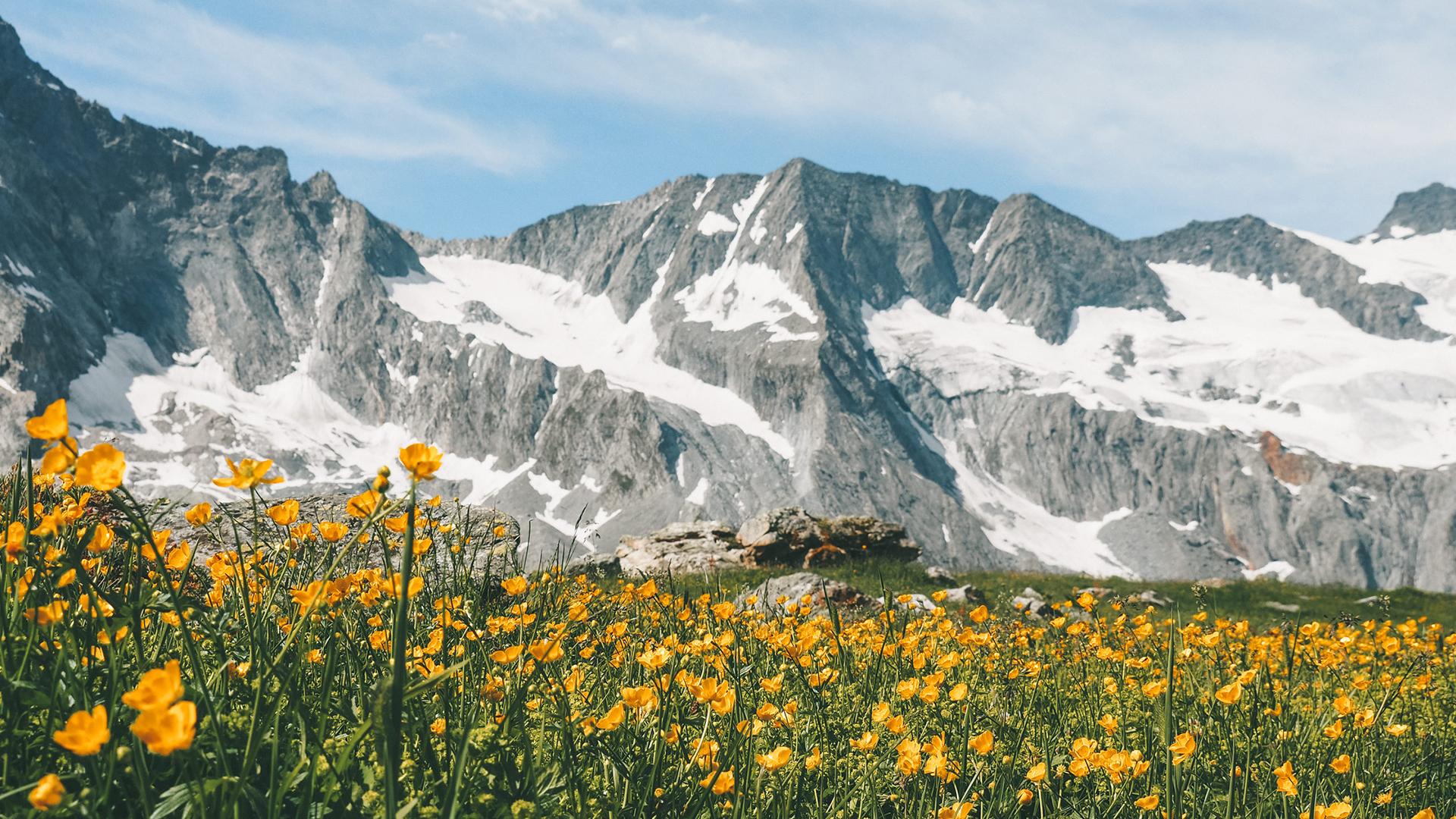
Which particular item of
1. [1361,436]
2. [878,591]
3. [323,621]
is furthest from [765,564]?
[1361,436]

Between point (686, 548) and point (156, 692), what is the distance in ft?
73.6

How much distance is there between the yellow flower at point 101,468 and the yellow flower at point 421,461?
A: 54 centimetres

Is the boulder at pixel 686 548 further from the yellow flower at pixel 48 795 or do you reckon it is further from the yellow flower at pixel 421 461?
the yellow flower at pixel 48 795

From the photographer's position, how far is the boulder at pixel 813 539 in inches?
887

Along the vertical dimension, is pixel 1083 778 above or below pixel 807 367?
below

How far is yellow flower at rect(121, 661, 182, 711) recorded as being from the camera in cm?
132

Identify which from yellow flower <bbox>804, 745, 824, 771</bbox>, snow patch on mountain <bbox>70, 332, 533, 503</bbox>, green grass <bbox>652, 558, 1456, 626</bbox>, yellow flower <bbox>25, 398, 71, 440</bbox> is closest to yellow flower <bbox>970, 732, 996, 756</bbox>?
yellow flower <bbox>804, 745, 824, 771</bbox>

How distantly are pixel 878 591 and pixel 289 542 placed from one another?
14.0m

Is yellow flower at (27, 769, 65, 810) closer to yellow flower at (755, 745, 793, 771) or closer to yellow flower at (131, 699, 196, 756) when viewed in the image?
yellow flower at (131, 699, 196, 756)

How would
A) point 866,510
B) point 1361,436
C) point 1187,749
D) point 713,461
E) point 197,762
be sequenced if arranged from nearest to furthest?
point 197,762, point 1187,749, point 866,510, point 713,461, point 1361,436

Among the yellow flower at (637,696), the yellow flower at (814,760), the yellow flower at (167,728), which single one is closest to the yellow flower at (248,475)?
the yellow flower at (167,728)

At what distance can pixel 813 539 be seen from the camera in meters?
23.2

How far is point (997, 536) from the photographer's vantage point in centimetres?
17500

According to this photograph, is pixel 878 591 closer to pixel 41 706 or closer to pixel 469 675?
pixel 469 675
